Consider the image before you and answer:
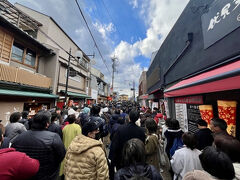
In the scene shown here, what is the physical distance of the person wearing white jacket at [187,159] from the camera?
5.80 feet

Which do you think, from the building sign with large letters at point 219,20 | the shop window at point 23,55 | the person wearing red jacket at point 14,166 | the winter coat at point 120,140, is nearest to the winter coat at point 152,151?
the winter coat at point 120,140

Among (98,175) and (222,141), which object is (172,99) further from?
(98,175)

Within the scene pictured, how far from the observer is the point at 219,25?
10.4 feet

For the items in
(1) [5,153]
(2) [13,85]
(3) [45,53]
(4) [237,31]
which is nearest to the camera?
(1) [5,153]

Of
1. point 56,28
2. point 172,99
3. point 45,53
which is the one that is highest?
point 56,28

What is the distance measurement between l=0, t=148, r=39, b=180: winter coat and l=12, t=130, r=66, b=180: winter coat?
485mm

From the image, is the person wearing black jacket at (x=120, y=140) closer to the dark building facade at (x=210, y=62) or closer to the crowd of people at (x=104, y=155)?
the crowd of people at (x=104, y=155)

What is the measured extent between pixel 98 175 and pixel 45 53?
11.4 m

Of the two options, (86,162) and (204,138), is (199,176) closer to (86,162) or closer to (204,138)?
(86,162)

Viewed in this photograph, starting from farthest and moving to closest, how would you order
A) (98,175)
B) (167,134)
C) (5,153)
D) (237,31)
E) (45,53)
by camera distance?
→ 1. (45,53)
2. (167,134)
3. (237,31)
4. (98,175)
5. (5,153)

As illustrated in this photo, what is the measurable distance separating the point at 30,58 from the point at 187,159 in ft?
37.7

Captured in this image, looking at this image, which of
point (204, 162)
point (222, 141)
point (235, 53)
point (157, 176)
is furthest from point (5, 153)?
point (235, 53)

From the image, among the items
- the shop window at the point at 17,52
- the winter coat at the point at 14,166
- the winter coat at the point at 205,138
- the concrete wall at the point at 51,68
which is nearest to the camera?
the winter coat at the point at 14,166

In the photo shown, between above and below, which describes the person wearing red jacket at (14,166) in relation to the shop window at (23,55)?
below
